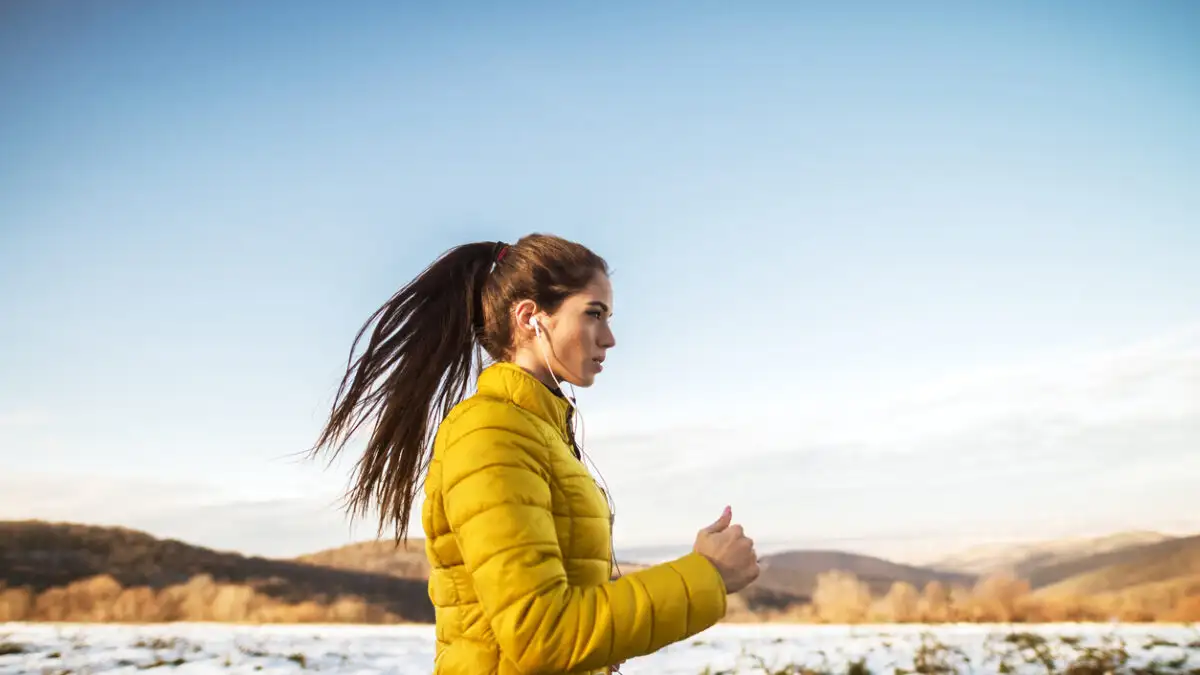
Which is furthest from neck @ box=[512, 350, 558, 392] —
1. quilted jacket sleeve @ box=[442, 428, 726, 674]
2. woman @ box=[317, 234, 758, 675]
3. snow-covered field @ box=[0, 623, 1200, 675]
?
snow-covered field @ box=[0, 623, 1200, 675]

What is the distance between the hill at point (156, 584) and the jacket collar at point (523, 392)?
499 cm

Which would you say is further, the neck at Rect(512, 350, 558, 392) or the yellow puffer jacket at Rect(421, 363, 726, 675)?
the neck at Rect(512, 350, 558, 392)

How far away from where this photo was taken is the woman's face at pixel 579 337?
243 centimetres

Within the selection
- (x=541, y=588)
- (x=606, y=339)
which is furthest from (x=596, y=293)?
(x=541, y=588)

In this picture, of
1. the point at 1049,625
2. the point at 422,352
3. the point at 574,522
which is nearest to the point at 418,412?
the point at 422,352

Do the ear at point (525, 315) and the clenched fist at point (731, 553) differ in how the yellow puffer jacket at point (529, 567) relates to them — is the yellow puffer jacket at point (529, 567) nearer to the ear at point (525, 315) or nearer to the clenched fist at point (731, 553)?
the clenched fist at point (731, 553)

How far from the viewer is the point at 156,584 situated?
271 inches

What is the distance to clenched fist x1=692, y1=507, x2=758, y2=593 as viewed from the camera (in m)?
2.02

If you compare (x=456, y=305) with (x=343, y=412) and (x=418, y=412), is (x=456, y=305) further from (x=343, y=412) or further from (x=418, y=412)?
(x=343, y=412)

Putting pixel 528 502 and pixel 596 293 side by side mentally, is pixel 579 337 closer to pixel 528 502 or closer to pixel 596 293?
pixel 596 293

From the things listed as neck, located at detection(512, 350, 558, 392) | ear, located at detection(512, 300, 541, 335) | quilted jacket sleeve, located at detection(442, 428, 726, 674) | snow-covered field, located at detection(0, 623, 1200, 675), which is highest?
ear, located at detection(512, 300, 541, 335)

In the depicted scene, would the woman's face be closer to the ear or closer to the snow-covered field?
the ear

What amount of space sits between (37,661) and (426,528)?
4929 millimetres

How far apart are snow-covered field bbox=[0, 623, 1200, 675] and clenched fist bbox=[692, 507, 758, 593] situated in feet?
12.7
